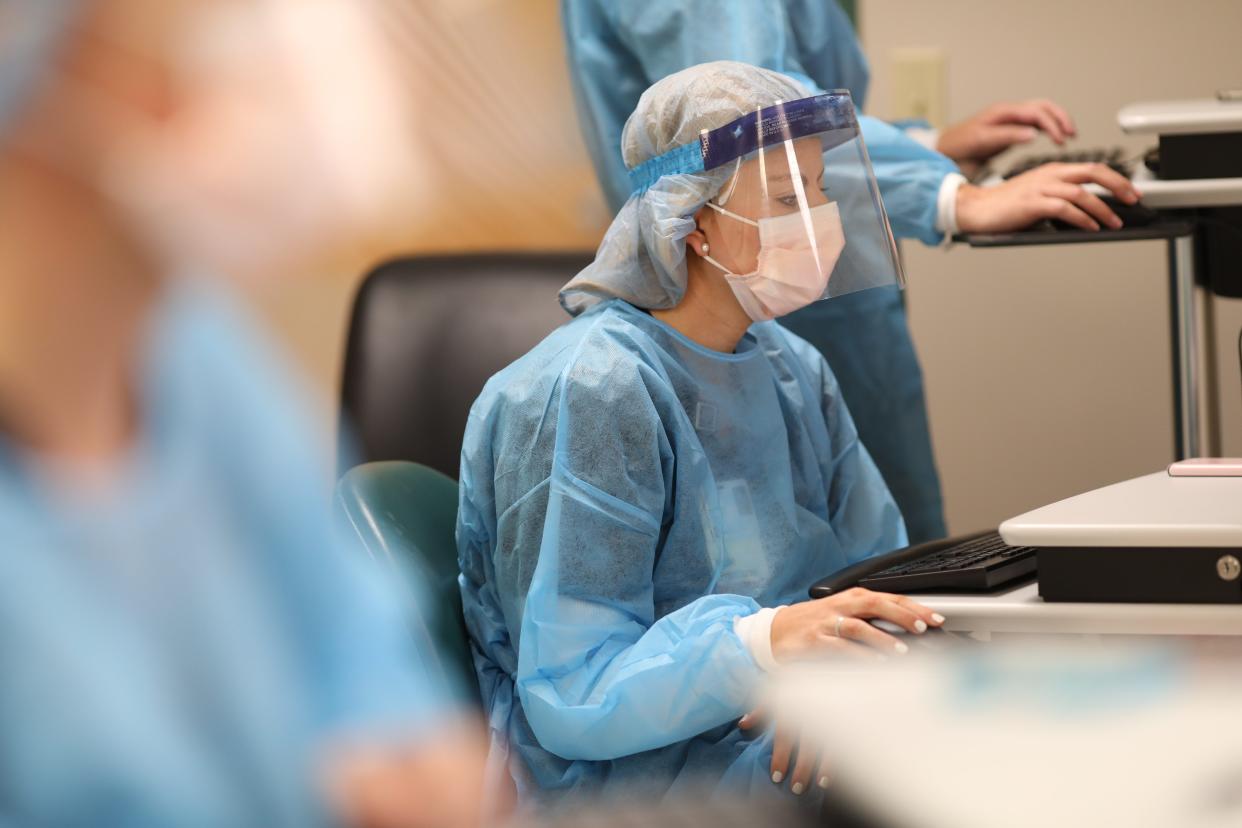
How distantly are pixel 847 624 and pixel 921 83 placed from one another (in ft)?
5.58

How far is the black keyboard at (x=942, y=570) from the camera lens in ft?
3.32

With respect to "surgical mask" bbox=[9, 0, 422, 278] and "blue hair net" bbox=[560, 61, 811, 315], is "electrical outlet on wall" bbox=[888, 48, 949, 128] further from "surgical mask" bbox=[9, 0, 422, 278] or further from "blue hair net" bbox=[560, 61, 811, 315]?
"surgical mask" bbox=[9, 0, 422, 278]

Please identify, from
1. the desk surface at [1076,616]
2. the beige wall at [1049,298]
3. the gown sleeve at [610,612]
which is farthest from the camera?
the beige wall at [1049,298]

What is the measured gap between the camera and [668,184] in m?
1.28

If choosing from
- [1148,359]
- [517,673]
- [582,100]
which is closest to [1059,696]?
[517,673]

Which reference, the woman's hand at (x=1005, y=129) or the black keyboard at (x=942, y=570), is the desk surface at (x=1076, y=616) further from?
the woman's hand at (x=1005, y=129)

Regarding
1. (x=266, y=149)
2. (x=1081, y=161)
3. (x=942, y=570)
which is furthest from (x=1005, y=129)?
(x=266, y=149)

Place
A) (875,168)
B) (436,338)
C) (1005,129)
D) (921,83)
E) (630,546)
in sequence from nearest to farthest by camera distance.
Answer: (630,546) → (875,168) → (436,338) → (1005,129) → (921,83)

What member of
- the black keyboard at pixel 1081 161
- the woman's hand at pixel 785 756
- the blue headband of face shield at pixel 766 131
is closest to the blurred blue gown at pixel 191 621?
the woman's hand at pixel 785 756

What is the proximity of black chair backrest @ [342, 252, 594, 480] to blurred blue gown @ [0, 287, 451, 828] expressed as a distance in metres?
1.09

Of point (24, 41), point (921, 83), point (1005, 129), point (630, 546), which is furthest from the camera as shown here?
point (921, 83)

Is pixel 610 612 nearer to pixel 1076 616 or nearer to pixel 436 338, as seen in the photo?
pixel 1076 616

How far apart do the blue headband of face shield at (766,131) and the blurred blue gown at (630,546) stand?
157mm

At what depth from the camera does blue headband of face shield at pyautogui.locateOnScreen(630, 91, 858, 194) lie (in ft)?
4.05
